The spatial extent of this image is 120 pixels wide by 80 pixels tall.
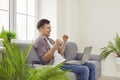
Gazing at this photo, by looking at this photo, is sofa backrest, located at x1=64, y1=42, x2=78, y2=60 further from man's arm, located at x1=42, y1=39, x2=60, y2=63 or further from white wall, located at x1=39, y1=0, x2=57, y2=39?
man's arm, located at x1=42, y1=39, x2=60, y2=63

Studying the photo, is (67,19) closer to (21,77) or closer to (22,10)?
(22,10)

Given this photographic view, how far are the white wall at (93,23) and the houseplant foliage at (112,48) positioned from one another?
16cm

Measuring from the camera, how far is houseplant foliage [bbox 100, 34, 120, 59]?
4775mm

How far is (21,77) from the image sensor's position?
1505 mm

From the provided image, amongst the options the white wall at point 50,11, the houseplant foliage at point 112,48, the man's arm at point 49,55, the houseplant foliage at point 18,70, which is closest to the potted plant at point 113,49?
the houseplant foliage at point 112,48

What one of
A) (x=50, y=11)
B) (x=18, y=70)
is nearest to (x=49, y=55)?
(x=18, y=70)

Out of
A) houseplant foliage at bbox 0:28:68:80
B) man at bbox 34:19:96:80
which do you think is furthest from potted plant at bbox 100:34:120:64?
houseplant foliage at bbox 0:28:68:80

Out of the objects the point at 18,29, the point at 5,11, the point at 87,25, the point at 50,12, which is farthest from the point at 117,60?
the point at 5,11

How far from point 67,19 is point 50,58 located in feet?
7.18

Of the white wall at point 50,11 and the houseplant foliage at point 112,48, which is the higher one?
the white wall at point 50,11

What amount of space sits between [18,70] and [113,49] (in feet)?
12.1

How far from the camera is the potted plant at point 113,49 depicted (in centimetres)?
477

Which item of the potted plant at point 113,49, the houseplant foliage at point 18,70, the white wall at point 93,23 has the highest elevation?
the white wall at point 93,23

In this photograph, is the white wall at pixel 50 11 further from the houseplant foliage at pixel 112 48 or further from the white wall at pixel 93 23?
the houseplant foliage at pixel 112 48
